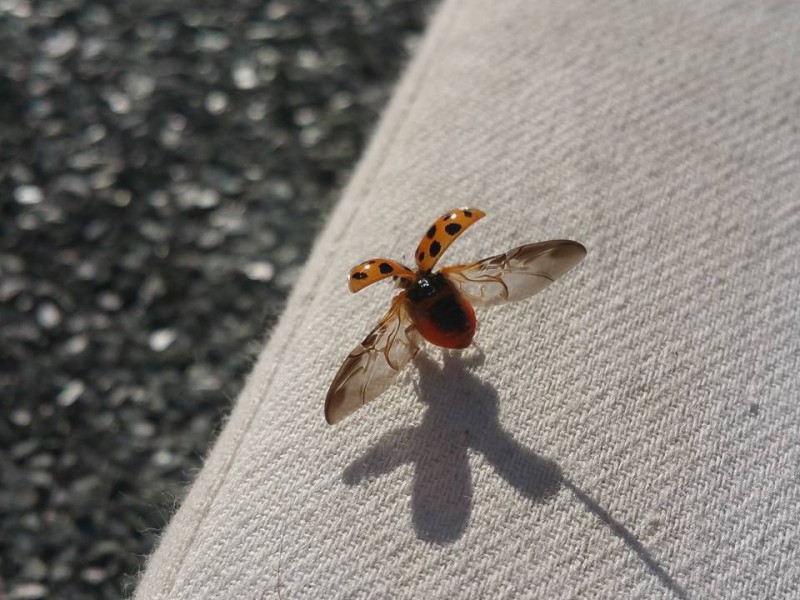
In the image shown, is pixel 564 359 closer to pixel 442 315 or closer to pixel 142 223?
pixel 442 315

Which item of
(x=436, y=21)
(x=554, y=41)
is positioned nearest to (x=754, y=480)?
(x=554, y=41)

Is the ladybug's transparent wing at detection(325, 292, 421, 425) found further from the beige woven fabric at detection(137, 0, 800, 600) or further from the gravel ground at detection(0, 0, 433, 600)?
the gravel ground at detection(0, 0, 433, 600)

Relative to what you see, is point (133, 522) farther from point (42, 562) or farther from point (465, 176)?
point (465, 176)

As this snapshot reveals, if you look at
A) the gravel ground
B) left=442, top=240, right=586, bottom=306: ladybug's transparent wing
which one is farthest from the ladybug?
the gravel ground

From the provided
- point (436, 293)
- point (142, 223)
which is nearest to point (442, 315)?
point (436, 293)

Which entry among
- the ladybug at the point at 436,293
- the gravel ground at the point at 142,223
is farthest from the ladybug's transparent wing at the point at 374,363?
the gravel ground at the point at 142,223

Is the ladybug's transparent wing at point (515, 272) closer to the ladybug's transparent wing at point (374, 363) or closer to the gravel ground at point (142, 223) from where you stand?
the ladybug's transparent wing at point (374, 363)
